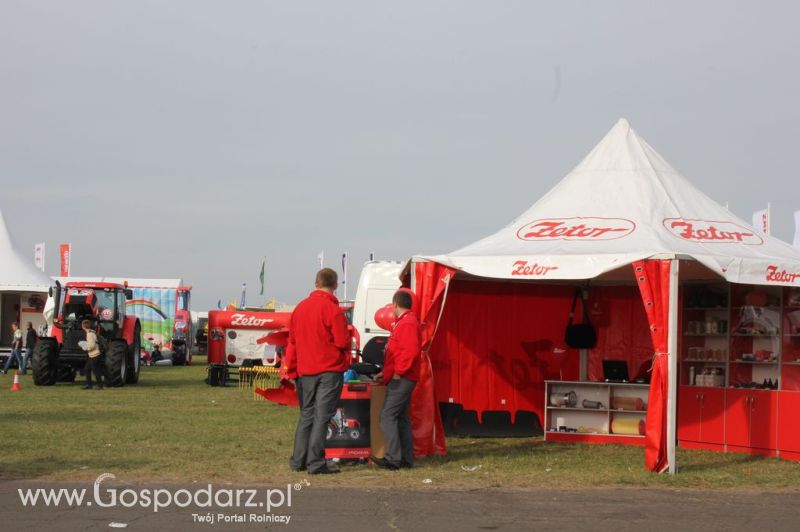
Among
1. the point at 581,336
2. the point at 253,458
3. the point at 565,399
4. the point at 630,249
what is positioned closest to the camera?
the point at 253,458

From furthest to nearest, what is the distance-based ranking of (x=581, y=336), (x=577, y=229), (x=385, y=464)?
(x=581, y=336) → (x=577, y=229) → (x=385, y=464)

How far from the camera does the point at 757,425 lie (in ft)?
43.7

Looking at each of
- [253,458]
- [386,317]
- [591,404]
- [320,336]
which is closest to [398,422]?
[320,336]

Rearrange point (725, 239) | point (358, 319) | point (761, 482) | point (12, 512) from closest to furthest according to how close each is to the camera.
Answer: point (12, 512), point (761, 482), point (725, 239), point (358, 319)

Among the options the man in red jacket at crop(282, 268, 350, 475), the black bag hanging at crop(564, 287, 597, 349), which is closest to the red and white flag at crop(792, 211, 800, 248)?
the black bag hanging at crop(564, 287, 597, 349)

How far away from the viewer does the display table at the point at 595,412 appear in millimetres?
14836

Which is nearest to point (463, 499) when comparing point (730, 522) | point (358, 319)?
point (730, 522)

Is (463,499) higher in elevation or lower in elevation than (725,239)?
lower

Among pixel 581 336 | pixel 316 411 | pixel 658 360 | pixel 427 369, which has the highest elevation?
pixel 581 336

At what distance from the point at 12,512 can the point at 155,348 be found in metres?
36.4

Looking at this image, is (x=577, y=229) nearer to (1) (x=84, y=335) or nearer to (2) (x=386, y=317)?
(2) (x=386, y=317)

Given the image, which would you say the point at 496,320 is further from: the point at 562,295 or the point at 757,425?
the point at 757,425

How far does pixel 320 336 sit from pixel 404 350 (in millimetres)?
1059

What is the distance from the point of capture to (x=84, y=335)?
1006 inches
